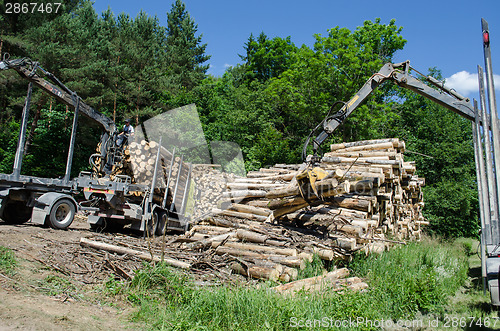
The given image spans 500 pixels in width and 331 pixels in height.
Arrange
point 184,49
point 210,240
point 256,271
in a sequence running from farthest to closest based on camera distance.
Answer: point 184,49
point 210,240
point 256,271

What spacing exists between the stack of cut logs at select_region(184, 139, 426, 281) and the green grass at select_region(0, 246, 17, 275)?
320 centimetres

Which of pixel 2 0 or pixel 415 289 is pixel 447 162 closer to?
pixel 415 289

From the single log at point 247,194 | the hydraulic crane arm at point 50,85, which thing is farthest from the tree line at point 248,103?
the single log at point 247,194

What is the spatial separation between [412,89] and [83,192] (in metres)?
9.92

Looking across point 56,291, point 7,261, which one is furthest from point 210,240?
point 7,261

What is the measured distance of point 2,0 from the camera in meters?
20.5

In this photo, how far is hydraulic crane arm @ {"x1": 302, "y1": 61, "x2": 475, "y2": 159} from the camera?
403 inches

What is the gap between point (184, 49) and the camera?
33.8m

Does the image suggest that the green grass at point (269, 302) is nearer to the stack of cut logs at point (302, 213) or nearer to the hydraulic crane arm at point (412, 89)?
the stack of cut logs at point (302, 213)

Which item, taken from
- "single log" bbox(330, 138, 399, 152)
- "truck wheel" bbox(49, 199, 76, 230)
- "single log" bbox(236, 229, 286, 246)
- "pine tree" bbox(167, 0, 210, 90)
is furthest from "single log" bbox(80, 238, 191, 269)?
"pine tree" bbox(167, 0, 210, 90)

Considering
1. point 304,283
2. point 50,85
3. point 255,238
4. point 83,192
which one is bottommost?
point 304,283

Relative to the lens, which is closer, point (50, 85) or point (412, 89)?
point (412, 89)

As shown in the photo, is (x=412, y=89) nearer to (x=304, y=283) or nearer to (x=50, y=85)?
(x=304, y=283)

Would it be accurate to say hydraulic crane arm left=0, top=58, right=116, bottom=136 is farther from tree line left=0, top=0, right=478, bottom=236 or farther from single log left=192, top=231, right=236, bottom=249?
tree line left=0, top=0, right=478, bottom=236
